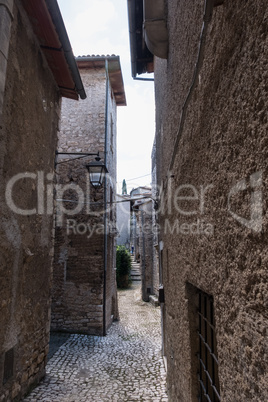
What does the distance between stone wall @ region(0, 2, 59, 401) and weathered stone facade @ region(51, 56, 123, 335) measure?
320 cm

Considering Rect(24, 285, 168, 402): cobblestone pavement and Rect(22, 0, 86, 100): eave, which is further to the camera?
Rect(24, 285, 168, 402): cobblestone pavement

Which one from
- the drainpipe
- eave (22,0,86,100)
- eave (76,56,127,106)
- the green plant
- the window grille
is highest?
eave (76,56,127,106)

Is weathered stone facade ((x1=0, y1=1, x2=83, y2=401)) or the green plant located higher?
weathered stone facade ((x1=0, y1=1, x2=83, y2=401))

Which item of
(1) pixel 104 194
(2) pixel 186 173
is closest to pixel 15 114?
(2) pixel 186 173

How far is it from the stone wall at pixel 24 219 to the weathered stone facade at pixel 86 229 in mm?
3205

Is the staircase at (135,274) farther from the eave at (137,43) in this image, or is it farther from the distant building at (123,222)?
the eave at (137,43)

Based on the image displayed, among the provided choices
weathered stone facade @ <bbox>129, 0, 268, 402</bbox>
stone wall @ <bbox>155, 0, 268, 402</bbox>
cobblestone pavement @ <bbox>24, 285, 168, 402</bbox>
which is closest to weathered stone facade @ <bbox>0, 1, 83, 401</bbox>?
cobblestone pavement @ <bbox>24, 285, 168, 402</bbox>

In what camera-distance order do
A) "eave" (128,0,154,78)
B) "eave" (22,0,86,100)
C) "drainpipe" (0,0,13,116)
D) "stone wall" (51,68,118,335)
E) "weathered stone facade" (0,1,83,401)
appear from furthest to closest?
"stone wall" (51,68,118,335)
"eave" (128,0,154,78)
"eave" (22,0,86,100)
"weathered stone facade" (0,1,83,401)
"drainpipe" (0,0,13,116)

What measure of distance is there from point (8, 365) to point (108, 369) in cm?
292

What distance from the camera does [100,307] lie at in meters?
8.42

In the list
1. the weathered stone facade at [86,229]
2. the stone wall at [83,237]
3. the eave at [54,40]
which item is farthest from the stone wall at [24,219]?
the stone wall at [83,237]

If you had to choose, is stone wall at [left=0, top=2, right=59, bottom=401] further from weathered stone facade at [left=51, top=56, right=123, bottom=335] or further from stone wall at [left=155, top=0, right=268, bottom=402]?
weathered stone facade at [left=51, top=56, right=123, bottom=335]

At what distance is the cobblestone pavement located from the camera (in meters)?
4.59

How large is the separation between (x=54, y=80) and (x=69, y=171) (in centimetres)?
424
